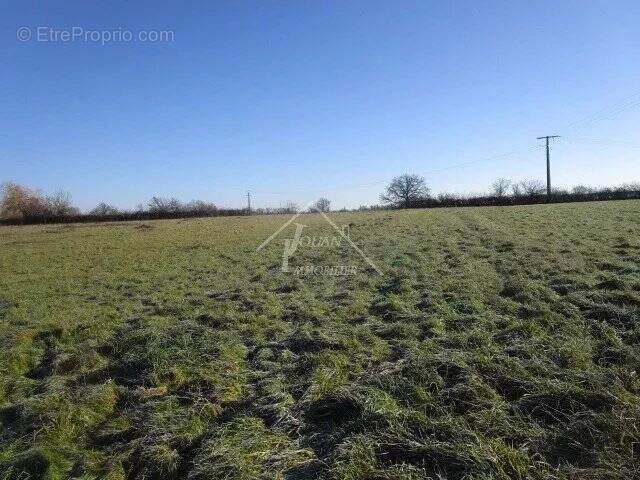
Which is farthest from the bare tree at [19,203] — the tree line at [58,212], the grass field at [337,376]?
the grass field at [337,376]

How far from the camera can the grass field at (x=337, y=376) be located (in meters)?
3.85

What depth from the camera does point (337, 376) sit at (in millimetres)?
5531

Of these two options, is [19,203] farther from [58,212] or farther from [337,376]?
[337,376]

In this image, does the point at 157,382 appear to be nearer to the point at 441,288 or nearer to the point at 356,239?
the point at 441,288

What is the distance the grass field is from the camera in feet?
12.6

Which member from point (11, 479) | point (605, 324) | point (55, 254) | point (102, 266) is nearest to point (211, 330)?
point (11, 479)

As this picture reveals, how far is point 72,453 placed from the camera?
4223mm

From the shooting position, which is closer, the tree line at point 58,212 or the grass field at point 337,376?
the grass field at point 337,376

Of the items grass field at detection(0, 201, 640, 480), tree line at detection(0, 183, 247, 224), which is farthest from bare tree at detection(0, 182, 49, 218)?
grass field at detection(0, 201, 640, 480)

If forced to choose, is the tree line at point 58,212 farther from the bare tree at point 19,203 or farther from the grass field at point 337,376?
the grass field at point 337,376

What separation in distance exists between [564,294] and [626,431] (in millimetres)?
5184

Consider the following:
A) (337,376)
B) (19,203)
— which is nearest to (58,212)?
(19,203)

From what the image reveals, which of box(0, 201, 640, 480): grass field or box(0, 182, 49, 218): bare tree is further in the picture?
box(0, 182, 49, 218): bare tree

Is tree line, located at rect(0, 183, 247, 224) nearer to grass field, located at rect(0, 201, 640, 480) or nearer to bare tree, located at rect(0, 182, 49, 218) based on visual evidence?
bare tree, located at rect(0, 182, 49, 218)
